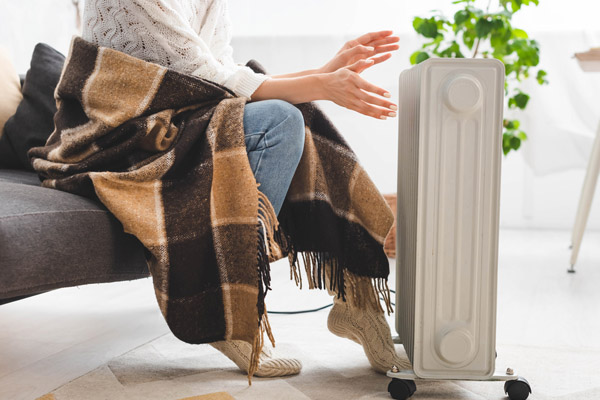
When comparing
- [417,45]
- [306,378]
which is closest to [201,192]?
[306,378]

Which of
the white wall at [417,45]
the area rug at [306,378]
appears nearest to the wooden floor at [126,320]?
the area rug at [306,378]

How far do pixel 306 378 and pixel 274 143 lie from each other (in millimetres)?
434

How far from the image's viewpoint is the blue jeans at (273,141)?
1.08 m

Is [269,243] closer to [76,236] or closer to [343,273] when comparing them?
[343,273]

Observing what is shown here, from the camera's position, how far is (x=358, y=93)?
3.41ft

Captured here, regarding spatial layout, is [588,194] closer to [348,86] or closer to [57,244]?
[348,86]

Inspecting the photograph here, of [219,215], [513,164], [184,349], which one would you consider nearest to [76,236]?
[219,215]

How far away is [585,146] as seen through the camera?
321 cm

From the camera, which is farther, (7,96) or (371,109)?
(7,96)

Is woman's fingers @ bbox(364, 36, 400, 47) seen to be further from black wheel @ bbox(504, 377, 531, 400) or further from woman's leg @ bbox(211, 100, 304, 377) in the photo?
black wheel @ bbox(504, 377, 531, 400)

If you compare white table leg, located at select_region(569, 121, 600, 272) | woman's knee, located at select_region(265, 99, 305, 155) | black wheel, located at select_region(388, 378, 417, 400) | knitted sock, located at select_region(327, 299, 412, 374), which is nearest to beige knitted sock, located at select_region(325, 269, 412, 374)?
knitted sock, located at select_region(327, 299, 412, 374)

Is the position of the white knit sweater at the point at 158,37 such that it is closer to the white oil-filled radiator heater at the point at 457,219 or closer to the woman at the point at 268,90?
the woman at the point at 268,90

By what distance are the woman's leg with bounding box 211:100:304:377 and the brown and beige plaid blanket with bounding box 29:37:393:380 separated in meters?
0.04

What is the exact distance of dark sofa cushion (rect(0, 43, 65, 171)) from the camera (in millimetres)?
1511
